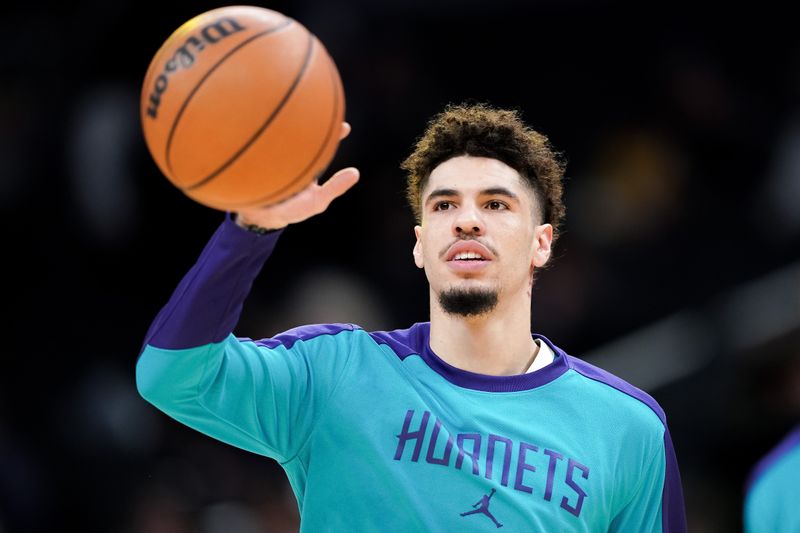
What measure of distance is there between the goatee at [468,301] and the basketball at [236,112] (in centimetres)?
85

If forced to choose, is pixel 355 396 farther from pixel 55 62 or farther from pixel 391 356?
pixel 55 62

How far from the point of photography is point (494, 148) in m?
4.47

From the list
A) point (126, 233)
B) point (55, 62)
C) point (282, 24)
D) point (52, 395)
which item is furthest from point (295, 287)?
point (282, 24)

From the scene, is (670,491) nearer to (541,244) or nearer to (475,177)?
(541,244)

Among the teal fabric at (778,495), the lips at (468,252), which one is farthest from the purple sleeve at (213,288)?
the teal fabric at (778,495)

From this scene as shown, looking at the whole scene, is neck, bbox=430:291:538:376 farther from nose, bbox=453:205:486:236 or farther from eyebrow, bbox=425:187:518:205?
eyebrow, bbox=425:187:518:205

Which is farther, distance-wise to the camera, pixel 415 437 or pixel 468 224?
pixel 468 224

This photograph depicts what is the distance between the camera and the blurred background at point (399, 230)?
7812mm

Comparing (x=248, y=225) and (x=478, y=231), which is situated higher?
(x=478, y=231)

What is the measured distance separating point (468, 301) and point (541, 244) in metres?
0.51

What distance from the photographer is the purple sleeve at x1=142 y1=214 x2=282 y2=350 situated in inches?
139

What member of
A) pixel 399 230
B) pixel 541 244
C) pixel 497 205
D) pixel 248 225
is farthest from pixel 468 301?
pixel 399 230

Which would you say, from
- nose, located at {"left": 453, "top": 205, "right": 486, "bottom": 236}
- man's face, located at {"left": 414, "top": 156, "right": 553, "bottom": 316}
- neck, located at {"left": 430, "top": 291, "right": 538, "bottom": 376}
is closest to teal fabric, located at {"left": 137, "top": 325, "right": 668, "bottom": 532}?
neck, located at {"left": 430, "top": 291, "right": 538, "bottom": 376}

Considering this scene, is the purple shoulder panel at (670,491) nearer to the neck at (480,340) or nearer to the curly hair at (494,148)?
the neck at (480,340)
